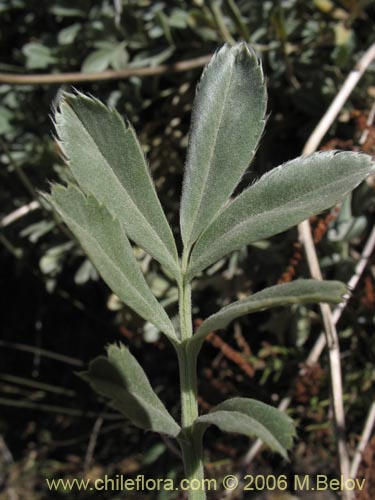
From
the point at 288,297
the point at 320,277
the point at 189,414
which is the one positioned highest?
the point at 288,297

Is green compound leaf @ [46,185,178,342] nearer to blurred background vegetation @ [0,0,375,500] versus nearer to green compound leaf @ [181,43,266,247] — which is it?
green compound leaf @ [181,43,266,247]

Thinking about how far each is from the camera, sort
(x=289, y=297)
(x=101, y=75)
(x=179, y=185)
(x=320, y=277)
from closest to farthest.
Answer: (x=289, y=297), (x=320, y=277), (x=101, y=75), (x=179, y=185)

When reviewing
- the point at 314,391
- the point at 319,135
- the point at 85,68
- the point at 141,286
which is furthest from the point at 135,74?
the point at 141,286

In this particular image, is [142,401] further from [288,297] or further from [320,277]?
[320,277]

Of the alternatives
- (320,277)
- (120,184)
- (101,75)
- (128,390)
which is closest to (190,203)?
(120,184)

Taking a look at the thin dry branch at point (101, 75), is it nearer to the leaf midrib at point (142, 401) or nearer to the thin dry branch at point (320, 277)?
the thin dry branch at point (320, 277)

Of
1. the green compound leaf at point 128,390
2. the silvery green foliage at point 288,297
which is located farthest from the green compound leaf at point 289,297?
the green compound leaf at point 128,390
